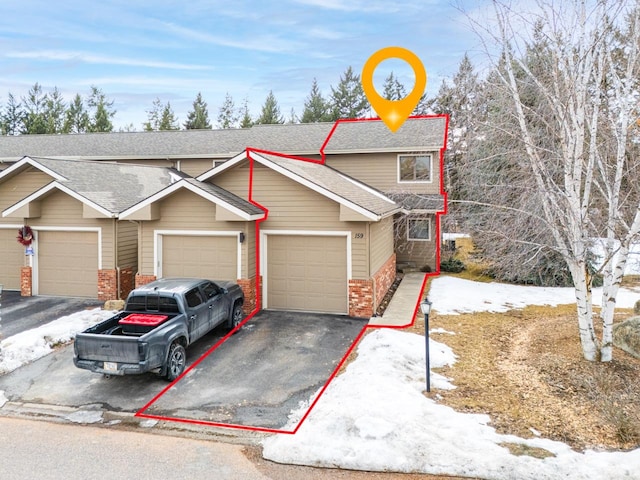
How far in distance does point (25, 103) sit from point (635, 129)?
69.8 m

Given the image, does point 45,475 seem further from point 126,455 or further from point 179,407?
point 179,407

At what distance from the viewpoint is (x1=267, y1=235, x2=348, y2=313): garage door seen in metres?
13.3

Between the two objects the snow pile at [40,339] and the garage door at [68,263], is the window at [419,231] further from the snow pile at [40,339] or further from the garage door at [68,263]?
the snow pile at [40,339]

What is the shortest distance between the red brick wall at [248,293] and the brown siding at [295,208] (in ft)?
5.64

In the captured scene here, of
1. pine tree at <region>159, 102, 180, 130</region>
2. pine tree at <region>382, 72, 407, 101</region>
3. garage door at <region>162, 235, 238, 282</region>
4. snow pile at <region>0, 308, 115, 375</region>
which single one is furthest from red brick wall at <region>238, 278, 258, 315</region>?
pine tree at <region>159, 102, 180, 130</region>

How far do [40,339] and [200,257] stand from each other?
14.7 feet

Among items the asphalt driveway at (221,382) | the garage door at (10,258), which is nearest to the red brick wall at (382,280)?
the asphalt driveway at (221,382)

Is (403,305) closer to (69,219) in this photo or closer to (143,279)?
(143,279)

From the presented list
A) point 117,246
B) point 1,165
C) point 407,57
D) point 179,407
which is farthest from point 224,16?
point 1,165

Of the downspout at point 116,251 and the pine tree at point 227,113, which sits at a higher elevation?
the pine tree at point 227,113

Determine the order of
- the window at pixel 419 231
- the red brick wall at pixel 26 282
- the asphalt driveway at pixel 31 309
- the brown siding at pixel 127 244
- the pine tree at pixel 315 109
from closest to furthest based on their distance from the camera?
the asphalt driveway at pixel 31 309, the brown siding at pixel 127 244, the red brick wall at pixel 26 282, the window at pixel 419 231, the pine tree at pixel 315 109

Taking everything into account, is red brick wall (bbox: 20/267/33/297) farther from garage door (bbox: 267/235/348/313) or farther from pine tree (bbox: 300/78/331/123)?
pine tree (bbox: 300/78/331/123)

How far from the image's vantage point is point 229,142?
24094 mm

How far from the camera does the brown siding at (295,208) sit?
511 inches
